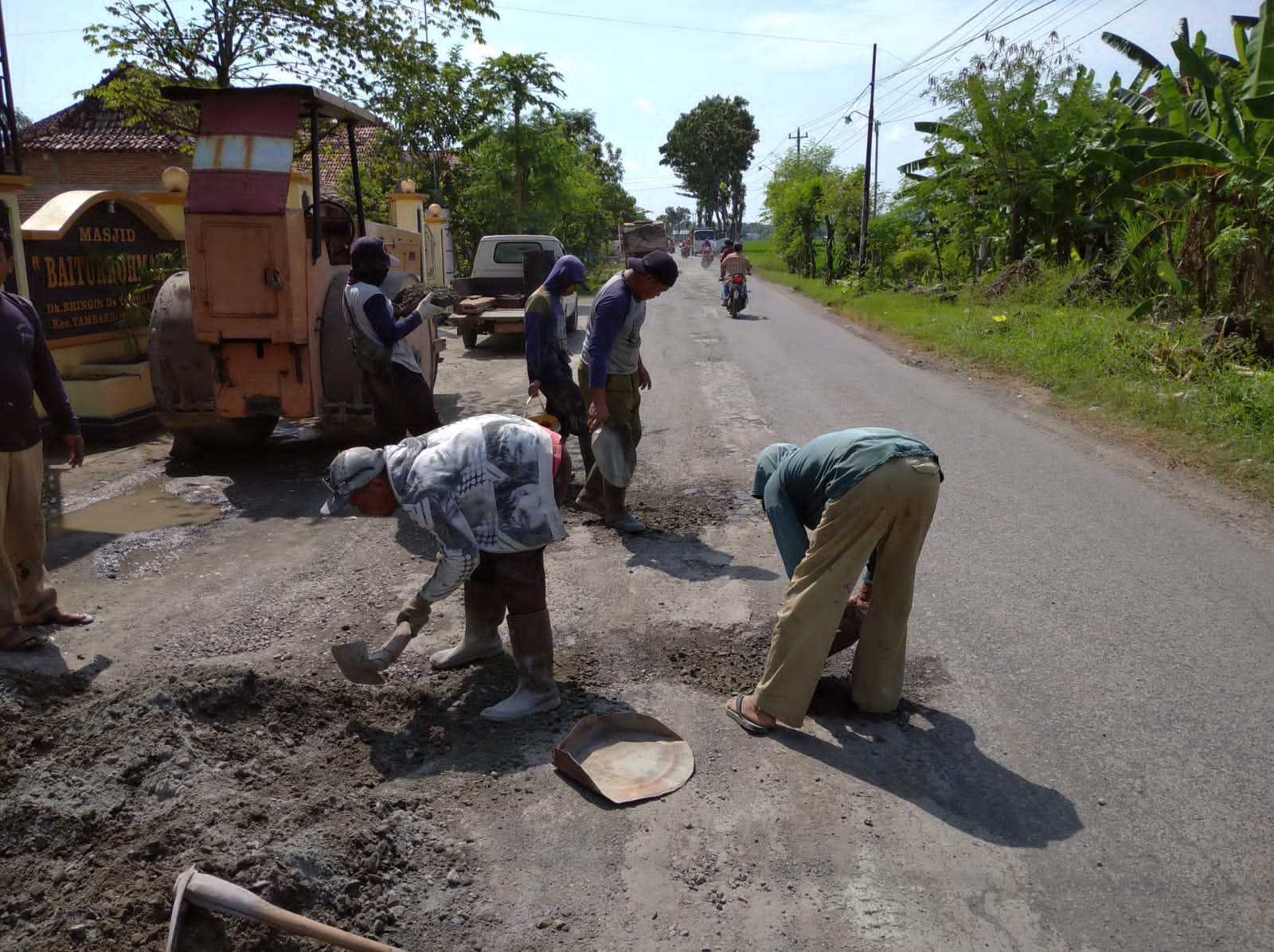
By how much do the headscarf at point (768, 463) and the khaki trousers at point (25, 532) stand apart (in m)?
3.43

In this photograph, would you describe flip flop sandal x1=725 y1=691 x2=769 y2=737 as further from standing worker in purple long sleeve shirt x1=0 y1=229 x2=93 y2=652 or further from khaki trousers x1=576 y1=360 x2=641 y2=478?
standing worker in purple long sleeve shirt x1=0 y1=229 x2=93 y2=652

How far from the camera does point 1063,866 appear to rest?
2990mm

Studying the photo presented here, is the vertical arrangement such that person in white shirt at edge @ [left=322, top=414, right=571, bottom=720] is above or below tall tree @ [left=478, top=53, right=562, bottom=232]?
below

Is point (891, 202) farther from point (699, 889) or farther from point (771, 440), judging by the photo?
point (699, 889)

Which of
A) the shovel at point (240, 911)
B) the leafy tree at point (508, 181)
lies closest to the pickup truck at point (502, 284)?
the leafy tree at point (508, 181)

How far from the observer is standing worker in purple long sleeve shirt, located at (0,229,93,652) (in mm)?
4438

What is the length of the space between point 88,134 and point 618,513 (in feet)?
A: 76.3

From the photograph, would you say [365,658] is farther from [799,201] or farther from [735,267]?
[799,201]

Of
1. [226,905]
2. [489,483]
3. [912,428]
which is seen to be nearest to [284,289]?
[489,483]

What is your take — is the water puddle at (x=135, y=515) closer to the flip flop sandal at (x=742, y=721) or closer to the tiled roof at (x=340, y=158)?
the flip flop sandal at (x=742, y=721)

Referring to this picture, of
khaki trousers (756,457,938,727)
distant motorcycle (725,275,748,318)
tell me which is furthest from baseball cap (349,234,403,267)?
distant motorcycle (725,275,748,318)

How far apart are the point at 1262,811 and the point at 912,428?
21.4 ft

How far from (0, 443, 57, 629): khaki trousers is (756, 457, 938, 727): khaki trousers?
11.5 feet

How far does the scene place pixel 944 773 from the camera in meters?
3.52
